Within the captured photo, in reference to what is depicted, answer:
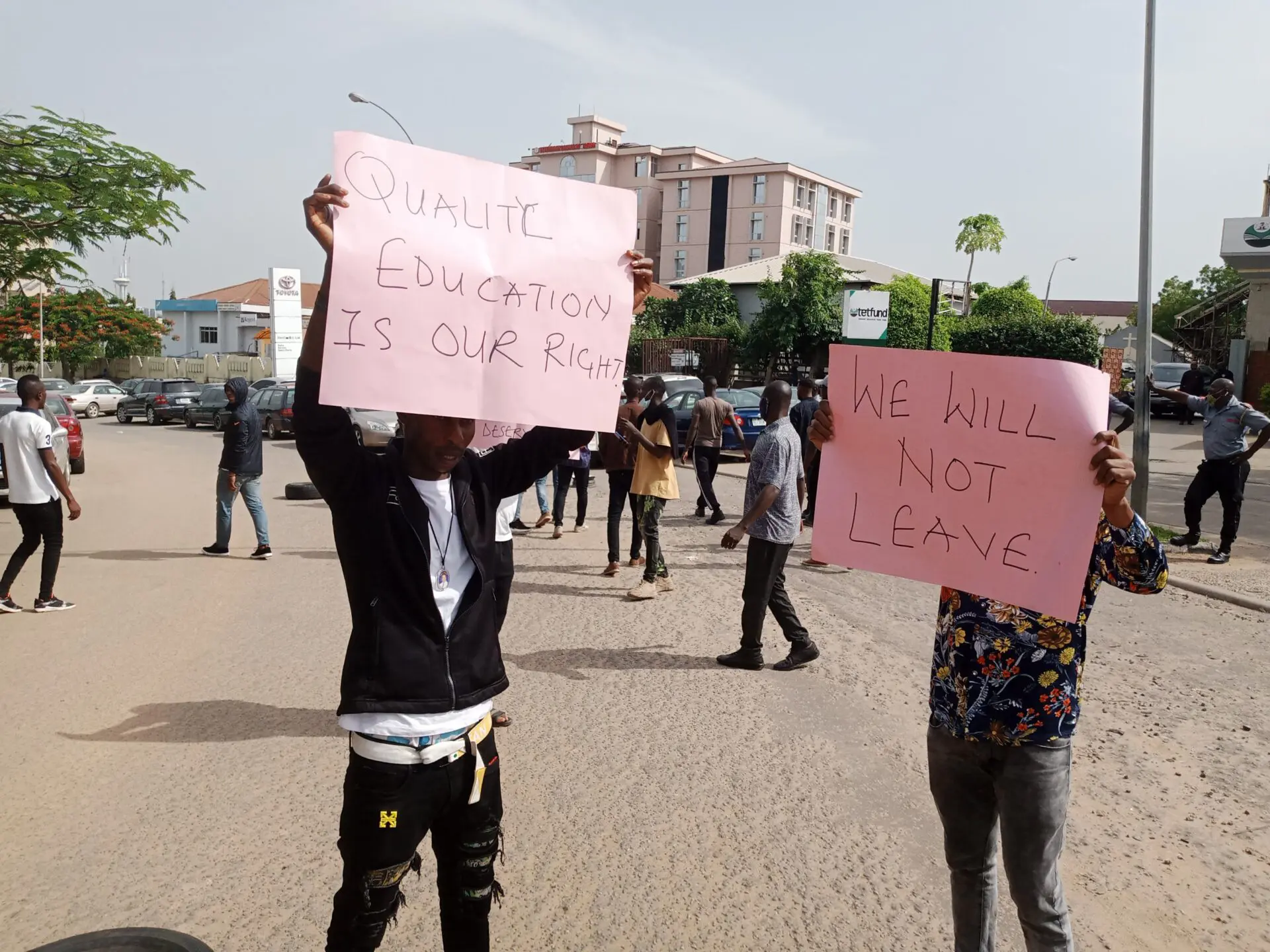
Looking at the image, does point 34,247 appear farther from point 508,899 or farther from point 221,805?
point 508,899

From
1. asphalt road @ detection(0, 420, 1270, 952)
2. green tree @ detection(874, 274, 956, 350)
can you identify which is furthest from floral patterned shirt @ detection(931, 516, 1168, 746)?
green tree @ detection(874, 274, 956, 350)

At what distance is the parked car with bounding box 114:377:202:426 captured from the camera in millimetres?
35406

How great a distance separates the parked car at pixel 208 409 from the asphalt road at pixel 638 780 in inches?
996

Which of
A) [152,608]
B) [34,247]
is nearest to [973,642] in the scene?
[152,608]

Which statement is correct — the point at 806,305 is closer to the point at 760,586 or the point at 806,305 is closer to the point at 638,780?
the point at 760,586

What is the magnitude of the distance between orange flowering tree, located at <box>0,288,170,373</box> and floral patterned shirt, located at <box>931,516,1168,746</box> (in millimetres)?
56158

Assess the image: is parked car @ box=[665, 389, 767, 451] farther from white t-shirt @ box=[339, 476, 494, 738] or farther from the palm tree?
the palm tree

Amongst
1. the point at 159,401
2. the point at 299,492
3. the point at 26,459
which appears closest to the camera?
the point at 26,459

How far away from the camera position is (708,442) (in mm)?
13828

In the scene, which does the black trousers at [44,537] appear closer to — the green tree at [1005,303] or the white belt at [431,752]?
the white belt at [431,752]

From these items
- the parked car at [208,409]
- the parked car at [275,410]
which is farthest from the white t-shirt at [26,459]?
the parked car at [208,409]

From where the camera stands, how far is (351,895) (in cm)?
259

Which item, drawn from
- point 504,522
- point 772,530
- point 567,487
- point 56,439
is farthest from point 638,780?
point 56,439

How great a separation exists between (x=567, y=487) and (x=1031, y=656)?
981 cm
